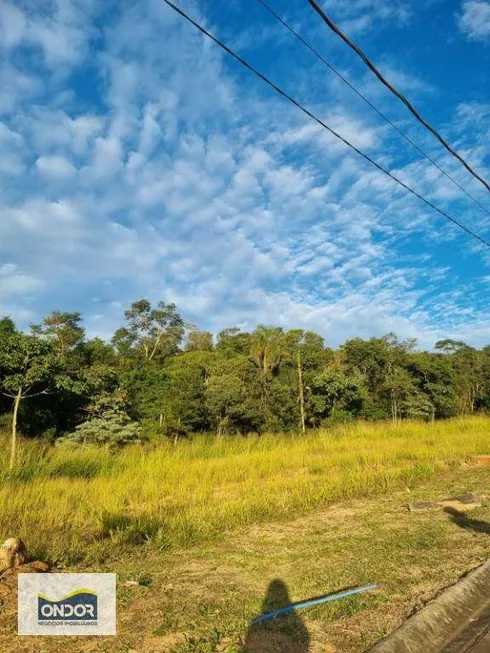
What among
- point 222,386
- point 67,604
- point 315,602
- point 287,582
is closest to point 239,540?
point 287,582

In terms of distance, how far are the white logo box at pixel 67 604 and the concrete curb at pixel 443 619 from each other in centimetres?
169

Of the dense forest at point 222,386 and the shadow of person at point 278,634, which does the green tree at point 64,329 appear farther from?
the shadow of person at point 278,634

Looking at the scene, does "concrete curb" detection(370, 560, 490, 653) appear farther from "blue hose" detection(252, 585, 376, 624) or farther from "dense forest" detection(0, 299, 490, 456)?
→ "dense forest" detection(0, 299, 490, 456)

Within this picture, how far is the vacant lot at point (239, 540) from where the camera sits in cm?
269

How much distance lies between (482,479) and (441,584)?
541 cm

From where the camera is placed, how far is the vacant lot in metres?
2.69

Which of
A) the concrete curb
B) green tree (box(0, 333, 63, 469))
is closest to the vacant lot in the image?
the concrete curb

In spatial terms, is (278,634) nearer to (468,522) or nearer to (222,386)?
(468,522)

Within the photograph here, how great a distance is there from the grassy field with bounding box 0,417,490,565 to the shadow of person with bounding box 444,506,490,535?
157cm

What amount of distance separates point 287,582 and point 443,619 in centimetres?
111

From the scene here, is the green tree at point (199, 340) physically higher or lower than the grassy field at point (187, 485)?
higher

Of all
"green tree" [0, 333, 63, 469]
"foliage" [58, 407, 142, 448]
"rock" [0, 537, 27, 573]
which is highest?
"green tree" [0, 333, 63, 469]

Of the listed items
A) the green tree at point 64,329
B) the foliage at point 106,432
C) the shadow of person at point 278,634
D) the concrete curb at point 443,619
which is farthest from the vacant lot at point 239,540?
the green tree at point 64,329

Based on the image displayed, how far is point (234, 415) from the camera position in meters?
26.2
